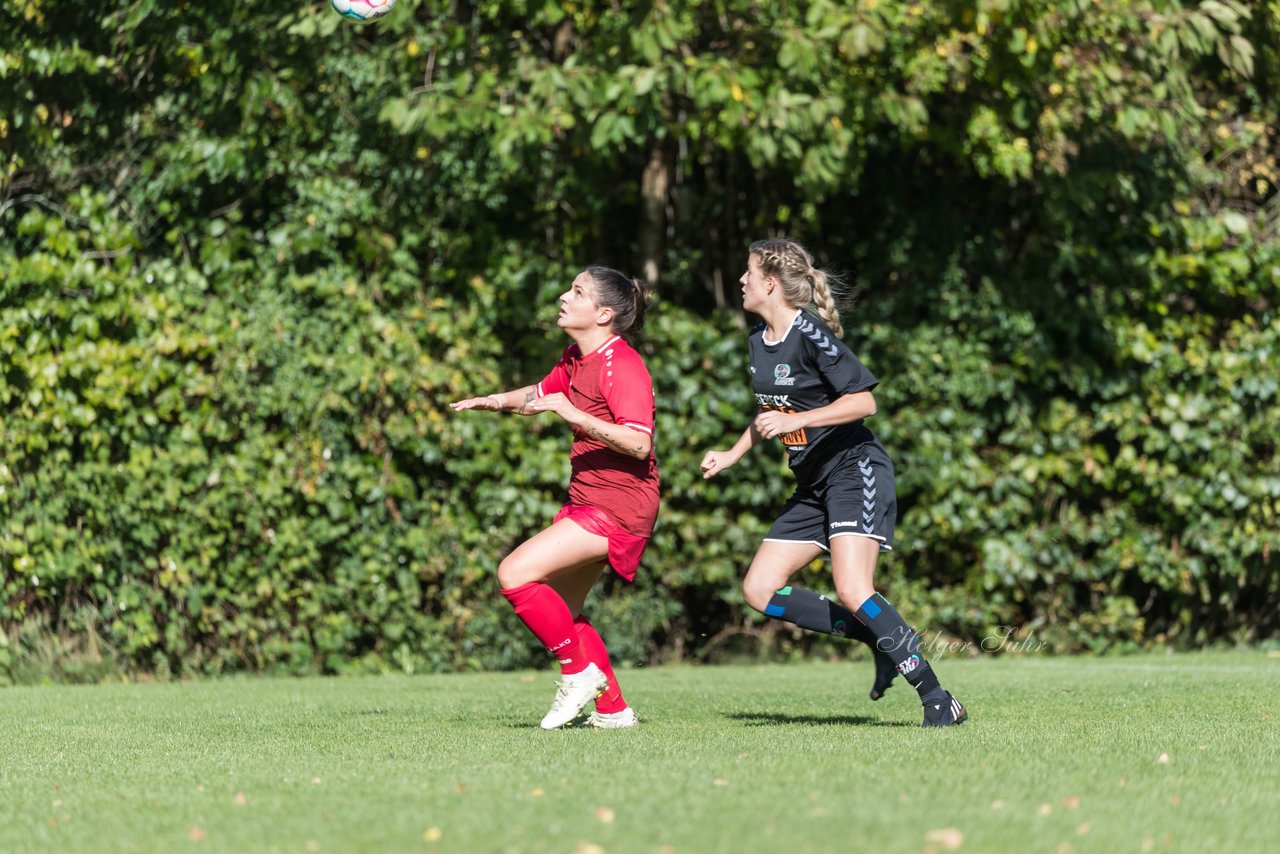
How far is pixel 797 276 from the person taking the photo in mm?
6551

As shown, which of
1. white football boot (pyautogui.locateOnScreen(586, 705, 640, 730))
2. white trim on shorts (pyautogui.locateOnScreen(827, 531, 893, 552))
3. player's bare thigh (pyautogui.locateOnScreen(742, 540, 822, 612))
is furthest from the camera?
player's bare thigh (pyautogui.locateOnScreen(742, 540, 822, 612))

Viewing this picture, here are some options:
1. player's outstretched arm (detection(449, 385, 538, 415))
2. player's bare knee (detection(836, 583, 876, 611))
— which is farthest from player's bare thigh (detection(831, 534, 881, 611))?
player's outstretched arm (detection(449, 385, 538, 415))

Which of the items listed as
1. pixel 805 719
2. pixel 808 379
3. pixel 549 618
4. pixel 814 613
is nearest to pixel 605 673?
pixel 549 618

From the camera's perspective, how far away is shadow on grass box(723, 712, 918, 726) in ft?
22.4

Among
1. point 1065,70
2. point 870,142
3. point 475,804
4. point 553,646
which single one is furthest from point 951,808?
point 870,142

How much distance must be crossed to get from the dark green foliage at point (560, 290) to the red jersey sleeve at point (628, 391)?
124 inches

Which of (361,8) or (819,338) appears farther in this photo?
(361,8)

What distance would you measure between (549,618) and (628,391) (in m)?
0.97

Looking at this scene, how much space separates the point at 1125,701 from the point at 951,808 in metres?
3.47

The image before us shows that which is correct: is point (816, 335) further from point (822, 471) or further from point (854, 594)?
point (854, 594)

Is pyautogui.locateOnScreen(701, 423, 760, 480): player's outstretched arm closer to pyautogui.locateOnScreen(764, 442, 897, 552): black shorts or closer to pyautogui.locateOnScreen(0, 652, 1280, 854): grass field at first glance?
pyautogui.locateOnScreen(764, 442, 897, 552): black shorts

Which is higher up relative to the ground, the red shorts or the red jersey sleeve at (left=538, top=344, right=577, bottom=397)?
the red jersey sleeve at (left=538, top=344, right=577, bottom=397)

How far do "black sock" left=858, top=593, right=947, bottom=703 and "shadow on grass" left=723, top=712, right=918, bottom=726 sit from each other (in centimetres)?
35

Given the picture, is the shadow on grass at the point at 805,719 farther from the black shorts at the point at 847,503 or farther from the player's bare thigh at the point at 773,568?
the black shorts at the point at 847,503
